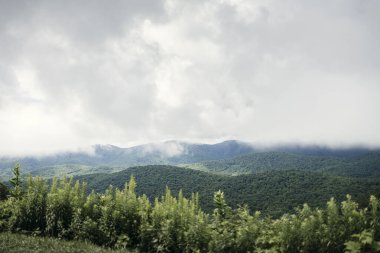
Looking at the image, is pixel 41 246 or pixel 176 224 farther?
pixel 176 224

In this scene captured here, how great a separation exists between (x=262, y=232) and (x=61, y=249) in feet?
18.2

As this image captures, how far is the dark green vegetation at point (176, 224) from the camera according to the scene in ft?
26.1

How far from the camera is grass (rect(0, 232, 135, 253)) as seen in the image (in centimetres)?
959

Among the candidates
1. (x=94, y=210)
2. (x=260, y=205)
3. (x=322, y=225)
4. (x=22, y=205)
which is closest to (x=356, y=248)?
(x=322, y=225)

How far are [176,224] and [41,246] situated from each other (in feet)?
13.0

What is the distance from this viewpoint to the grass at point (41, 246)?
31.5 feet

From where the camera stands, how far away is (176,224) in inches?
410

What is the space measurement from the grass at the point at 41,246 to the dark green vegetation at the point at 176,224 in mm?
103

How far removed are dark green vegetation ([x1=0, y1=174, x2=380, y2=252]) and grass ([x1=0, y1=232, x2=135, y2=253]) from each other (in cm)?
10

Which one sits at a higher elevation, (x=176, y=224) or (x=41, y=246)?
(x=176, y=224)

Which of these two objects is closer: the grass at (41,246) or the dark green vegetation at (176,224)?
the dark green vegetation at (176,224)

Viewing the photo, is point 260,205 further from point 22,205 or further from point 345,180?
point 22,205

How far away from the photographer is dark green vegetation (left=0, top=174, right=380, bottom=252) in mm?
7949

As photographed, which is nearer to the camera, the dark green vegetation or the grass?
the dark green vegetation
